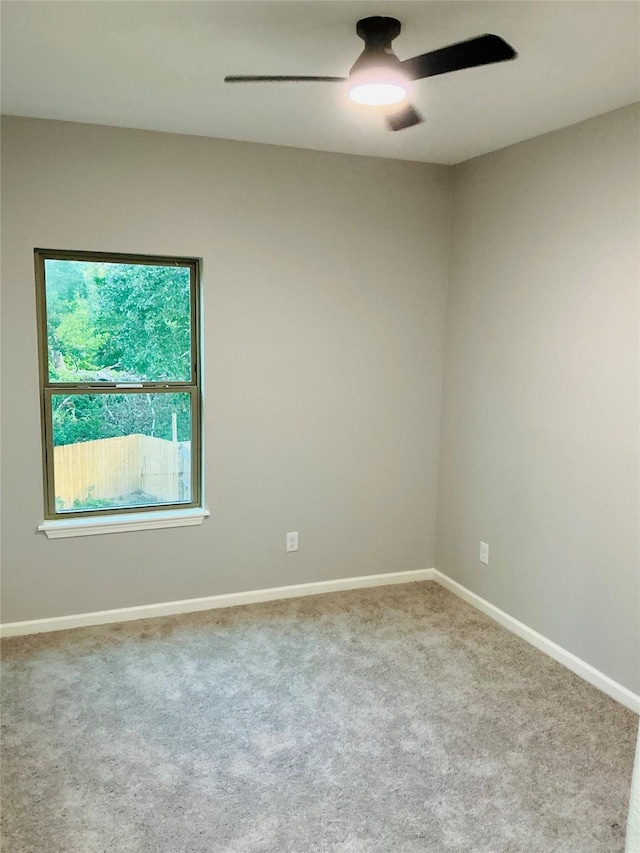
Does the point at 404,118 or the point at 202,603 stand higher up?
the point at 404,118

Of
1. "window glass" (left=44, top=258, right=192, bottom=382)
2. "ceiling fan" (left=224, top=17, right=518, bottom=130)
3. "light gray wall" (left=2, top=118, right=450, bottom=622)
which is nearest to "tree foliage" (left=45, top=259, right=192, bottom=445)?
"window glass" (left=44, top=258, right=192, bottom=382)

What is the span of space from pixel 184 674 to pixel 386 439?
171 centimetres

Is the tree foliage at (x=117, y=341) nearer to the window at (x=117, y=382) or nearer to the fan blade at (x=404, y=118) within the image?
the window at (x=117, y=382)

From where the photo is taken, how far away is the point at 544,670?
9.96 ft

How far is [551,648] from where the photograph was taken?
10.4 feet

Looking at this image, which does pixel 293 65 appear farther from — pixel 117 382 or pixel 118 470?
pixel 118 470

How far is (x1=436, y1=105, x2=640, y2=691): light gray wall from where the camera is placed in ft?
8.98

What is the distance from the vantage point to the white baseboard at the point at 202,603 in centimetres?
330

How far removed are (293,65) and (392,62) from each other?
0.60 m

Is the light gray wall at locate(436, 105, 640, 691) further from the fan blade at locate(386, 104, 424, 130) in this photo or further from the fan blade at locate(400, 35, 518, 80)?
the fan blade at locate(400, 35, 518, 80)

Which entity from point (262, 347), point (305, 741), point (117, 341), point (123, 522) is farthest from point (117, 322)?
point (305, 741)

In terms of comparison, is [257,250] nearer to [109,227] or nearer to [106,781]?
[109,227]

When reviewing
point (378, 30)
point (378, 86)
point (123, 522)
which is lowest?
point (123, 522)

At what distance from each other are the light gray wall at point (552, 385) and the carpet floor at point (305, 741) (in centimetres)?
36
